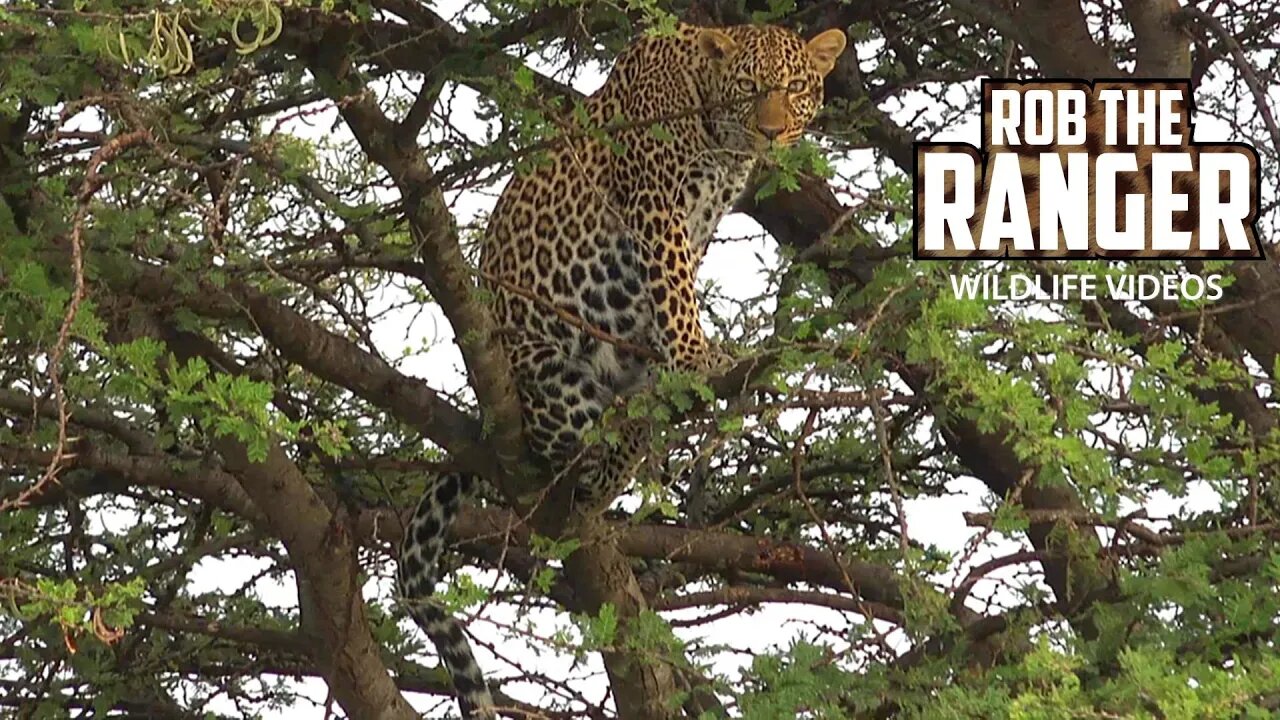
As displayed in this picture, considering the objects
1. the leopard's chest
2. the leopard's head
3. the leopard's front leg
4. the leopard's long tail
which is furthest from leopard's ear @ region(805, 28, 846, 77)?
the leopard's long tail

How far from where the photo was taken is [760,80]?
6098mm

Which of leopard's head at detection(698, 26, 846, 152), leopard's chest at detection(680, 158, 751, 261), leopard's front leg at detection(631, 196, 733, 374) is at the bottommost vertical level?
leopard's front leg at detection(631, 196, 733, 374)

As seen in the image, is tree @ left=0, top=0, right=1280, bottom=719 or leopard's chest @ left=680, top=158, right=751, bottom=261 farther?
leopard's chest @ left=680, top=158, right=751, bottom=261

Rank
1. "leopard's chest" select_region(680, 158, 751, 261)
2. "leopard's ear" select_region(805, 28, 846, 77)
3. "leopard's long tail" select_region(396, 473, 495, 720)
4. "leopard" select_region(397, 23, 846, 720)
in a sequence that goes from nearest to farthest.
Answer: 1. "leopard" select_region(397, 23, 846, 720)
2. "leopard's long tail" select_region(396, 473, 495, 720)
3. "leopard's chest" select_region(680, 158, 751, 261)
4. "leopard's ear" select_region(805, 28, 846, 77)

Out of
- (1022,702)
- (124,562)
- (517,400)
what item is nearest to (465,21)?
(517,400)

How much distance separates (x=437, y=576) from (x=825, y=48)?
1.99 metres

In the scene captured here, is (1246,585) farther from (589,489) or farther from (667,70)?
(667,70)

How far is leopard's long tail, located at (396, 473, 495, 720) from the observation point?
589cm

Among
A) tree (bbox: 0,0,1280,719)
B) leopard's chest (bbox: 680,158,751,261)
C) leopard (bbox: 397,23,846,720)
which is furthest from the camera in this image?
leopard's chest (bbox: 680,158,751,261)

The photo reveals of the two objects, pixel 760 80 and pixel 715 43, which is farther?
pixel 715 43
